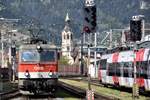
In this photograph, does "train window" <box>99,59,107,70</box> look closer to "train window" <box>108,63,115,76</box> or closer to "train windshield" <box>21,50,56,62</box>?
"train window" <box>108,63,115,76</box>

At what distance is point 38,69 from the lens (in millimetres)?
41844

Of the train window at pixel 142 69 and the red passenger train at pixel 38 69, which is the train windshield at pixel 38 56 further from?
the train window at pixel 142 69

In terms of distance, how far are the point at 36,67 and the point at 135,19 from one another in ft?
77.2

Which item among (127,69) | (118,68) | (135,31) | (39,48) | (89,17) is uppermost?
(135,31)

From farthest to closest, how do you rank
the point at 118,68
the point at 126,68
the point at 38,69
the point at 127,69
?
the point at 118,68
the point at 126,68
the point at 127,69
the point at 38,69

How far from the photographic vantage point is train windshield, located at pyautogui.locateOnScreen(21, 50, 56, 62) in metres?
42.3

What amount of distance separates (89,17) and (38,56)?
690 inches

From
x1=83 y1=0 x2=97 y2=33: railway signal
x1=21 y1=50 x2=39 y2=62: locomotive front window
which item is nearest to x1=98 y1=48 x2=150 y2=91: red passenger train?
x1=21 y1=50 x2=39 y2=62: locomotive front window

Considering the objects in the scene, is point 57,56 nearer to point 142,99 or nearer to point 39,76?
point 39,76

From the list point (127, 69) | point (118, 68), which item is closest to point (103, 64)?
point (118, 68)

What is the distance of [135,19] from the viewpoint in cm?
6325

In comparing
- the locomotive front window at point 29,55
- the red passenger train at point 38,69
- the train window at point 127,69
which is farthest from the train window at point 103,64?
the locomotive front window at point 29,55

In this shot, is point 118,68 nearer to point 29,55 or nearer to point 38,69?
point 29,55

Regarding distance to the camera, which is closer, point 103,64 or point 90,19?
point 90,19
